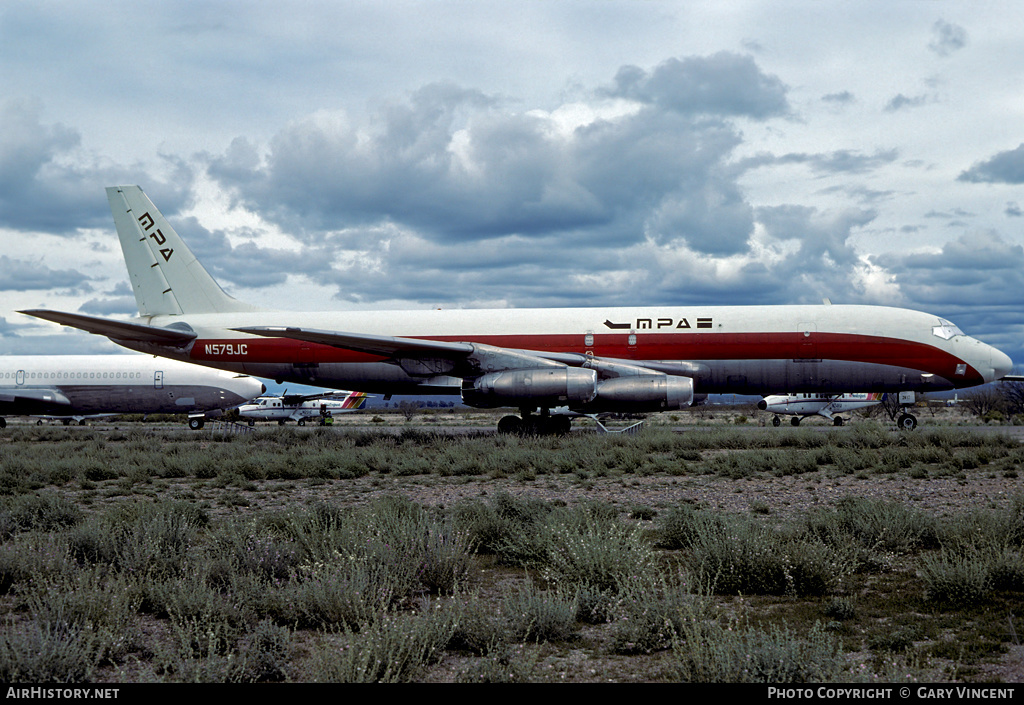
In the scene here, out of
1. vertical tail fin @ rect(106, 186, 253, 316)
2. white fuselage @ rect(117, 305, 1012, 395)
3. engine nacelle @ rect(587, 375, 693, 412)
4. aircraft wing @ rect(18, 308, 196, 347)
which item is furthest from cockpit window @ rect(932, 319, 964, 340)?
aircraft wing @ rect(18, 308, 196, 347)

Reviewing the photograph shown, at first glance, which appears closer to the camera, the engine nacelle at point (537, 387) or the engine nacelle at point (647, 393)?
the engine nacelle at point (647, 393)

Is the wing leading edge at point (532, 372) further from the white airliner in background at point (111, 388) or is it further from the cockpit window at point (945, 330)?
the white airliner in background at point (111, 388)

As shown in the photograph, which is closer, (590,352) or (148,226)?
(590,352)

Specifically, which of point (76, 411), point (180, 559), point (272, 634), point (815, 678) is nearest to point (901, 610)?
point (815, 678)

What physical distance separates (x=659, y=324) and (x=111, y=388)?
28875mm

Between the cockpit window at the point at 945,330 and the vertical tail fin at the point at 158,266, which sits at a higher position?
the vertical tail fin at the point at 158,266

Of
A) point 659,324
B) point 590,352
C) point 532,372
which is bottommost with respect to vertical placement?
point 532,372

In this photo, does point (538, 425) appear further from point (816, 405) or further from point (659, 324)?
point (816, 405)

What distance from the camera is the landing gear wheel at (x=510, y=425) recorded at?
70.9ft

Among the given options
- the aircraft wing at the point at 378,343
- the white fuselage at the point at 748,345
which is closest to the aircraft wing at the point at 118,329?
the aircraft wing at the point at 378,343

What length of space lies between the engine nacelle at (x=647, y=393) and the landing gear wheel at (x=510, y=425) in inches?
151

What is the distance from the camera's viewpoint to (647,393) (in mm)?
18188

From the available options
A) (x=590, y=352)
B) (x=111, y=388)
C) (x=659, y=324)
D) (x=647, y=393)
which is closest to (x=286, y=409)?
(x=111, y=388)

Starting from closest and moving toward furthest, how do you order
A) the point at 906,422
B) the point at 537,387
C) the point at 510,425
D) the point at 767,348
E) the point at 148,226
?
the point at 537,387 → the point at 767,348 → the point at 510,425 → the point at 148,226 → the point at 906,422
